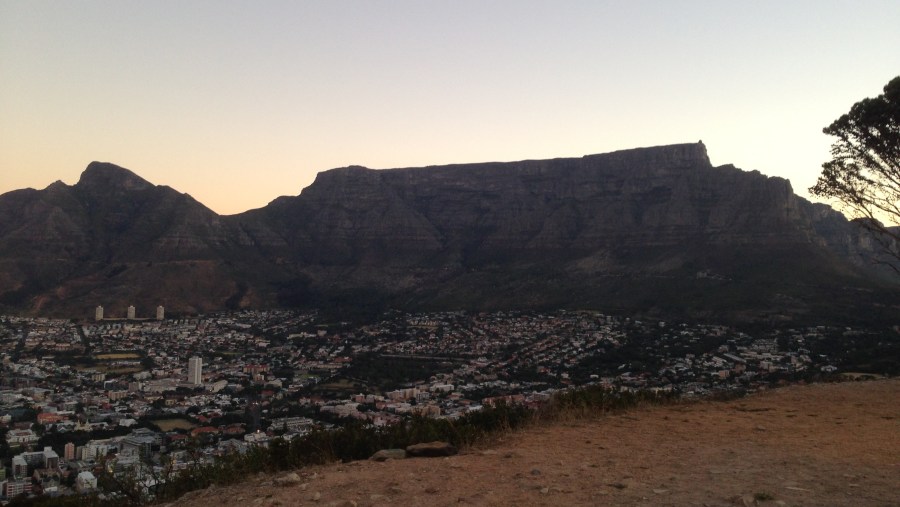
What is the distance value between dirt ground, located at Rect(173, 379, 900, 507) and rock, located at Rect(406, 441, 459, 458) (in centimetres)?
26

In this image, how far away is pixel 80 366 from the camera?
4884cm

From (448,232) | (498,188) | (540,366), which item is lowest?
(540,366)

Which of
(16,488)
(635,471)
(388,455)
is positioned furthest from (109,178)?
(635,471)

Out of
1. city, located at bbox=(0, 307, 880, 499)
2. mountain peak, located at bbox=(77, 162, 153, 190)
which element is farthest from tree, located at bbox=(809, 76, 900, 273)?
mountain peak, located at bbox=(77, 162, 153, 190)

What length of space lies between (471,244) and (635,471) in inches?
4334

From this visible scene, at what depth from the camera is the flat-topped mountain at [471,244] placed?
74.5m

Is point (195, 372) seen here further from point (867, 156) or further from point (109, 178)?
point (109, 178)

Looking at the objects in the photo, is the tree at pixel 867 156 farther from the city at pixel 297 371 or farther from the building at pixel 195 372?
the building at pixel 195 372

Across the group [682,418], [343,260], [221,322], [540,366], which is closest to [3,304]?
[221,322]

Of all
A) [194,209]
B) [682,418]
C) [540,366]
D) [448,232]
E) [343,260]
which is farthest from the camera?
[448,232]

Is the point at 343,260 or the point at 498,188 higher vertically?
the point at 498,188

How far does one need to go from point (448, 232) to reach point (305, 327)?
5308cm

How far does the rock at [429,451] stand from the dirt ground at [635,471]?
0.85ft

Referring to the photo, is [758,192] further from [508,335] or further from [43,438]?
[43,438]
